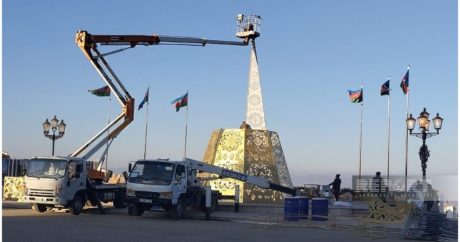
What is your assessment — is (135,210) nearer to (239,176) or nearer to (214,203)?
(214,203)

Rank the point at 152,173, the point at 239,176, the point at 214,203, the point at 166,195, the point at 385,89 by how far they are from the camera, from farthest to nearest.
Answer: the point at 385,89
the point at 239,176
the point at 214,203
the point at 152,173
the point at 166,195

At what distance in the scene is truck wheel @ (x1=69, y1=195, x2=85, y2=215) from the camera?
78.9ft

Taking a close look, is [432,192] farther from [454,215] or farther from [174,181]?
[174,181]

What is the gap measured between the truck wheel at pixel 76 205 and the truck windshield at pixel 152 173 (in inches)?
97.6

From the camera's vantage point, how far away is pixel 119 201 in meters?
27.5

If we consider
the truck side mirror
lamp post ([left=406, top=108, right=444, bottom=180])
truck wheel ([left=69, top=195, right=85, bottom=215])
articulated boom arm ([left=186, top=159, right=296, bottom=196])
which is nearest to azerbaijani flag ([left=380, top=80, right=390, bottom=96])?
lamp post ([left=406, top=108, right=444, bottom=180])

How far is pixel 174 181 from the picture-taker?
23156 mm

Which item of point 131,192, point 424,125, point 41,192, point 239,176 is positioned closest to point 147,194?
point 131,192

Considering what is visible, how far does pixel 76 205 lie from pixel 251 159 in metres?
9.70

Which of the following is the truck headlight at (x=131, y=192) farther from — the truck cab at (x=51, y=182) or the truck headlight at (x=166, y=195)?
the truck cab at (x=51, y=182)

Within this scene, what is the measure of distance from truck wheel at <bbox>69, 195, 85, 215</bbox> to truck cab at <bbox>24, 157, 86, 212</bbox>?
0.18 feet


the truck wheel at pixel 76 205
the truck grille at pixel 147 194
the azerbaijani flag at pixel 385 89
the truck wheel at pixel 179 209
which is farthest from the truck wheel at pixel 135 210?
the azerbaijani flag at pixel 385 89

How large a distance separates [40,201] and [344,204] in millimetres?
12865

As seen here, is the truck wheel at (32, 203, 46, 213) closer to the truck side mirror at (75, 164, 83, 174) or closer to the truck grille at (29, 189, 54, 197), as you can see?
the truck grille at (29, 189, 54, 197)
